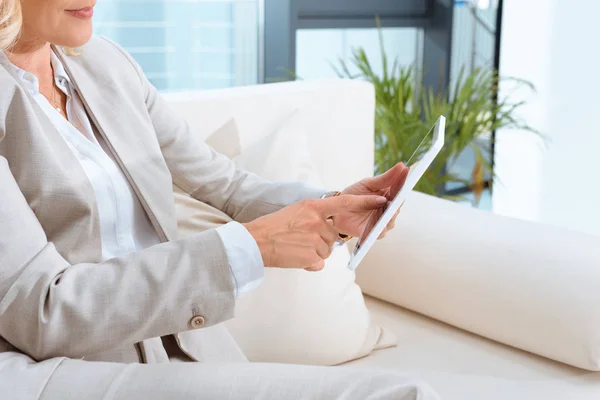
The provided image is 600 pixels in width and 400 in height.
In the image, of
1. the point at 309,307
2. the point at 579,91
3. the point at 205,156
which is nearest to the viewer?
the point at 205,156

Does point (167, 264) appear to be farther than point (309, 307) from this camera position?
No

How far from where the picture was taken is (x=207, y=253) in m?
1.02

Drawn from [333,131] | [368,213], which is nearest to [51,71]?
[368,213]

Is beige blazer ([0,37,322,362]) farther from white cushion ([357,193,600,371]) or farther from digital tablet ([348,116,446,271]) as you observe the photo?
white cushion ([357,193,600,371])

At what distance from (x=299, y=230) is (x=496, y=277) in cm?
76

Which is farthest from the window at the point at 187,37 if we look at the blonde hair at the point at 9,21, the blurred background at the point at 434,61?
the blonde hair at the point at 9,21

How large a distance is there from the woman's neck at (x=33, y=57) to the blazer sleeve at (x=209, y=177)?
0.62 ft

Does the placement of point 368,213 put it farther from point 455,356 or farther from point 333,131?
point 333,131

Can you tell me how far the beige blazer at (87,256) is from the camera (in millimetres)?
993

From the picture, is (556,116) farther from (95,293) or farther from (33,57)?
(95,293)

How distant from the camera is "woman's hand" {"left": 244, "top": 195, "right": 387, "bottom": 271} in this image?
1073 millimetres

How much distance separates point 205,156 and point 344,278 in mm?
417

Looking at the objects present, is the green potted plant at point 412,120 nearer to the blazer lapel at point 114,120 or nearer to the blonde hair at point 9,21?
the blazer lapel at point 114,120

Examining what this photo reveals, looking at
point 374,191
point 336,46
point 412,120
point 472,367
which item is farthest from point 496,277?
point 336,46
